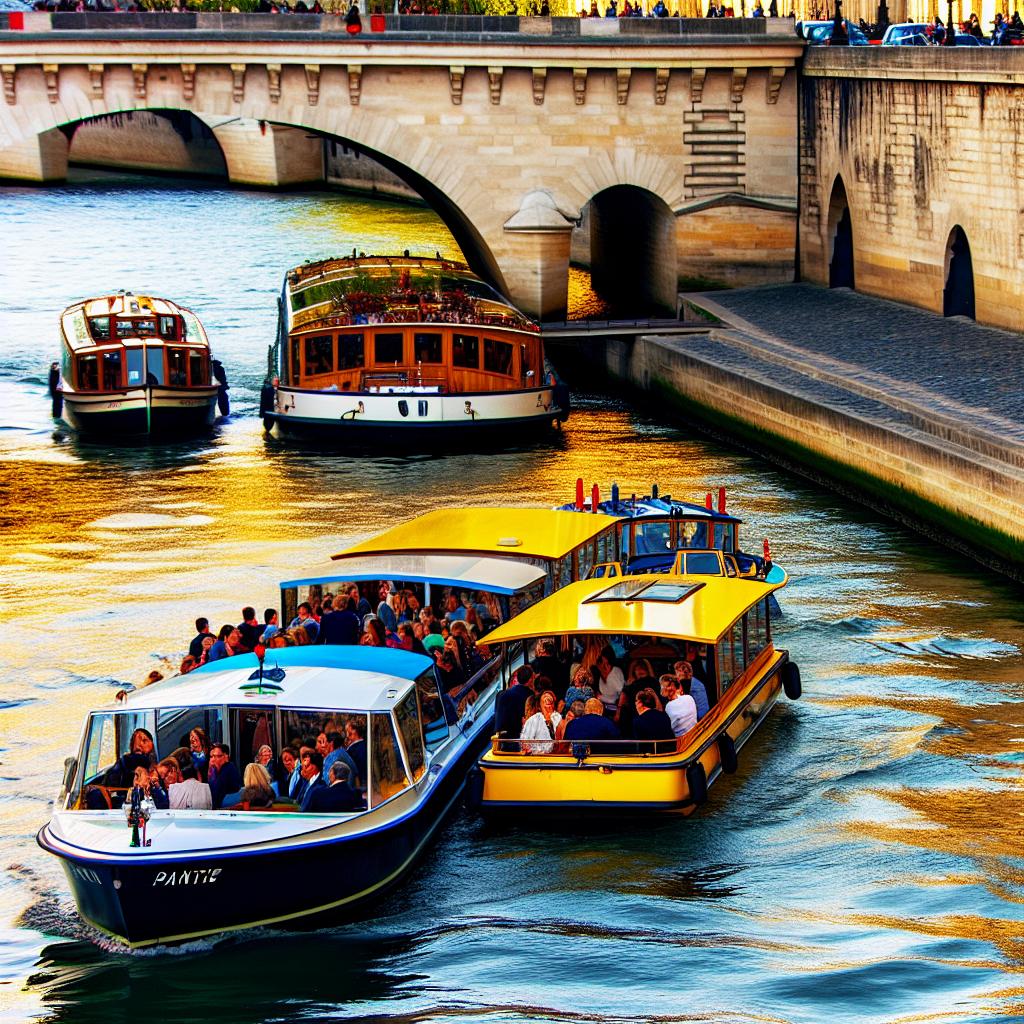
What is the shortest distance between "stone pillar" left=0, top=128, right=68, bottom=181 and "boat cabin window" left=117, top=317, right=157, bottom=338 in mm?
39065

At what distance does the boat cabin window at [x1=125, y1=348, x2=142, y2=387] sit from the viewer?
132 feet

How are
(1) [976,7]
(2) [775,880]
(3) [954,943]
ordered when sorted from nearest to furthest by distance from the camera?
(3) [954,943]
(2) [775,880]
(1) [976,7]

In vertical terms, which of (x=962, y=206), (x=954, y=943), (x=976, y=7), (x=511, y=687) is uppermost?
(x=976, y=7)

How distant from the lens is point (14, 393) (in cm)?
4422

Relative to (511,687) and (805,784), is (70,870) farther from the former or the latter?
(805,784)

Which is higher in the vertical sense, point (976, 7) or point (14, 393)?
point (976, 7)

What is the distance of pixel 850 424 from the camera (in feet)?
109

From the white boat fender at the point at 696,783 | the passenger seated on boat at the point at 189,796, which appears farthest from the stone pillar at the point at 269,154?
the passenger seated on boat at the point at 189,796

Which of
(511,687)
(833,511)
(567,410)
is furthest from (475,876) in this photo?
(567,410)

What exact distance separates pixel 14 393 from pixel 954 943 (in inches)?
1224

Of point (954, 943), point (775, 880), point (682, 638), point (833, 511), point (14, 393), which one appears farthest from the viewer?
point (14, 393)

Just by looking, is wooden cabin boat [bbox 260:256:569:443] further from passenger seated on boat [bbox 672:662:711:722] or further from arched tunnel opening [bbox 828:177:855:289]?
passenger seated on boat [bbox 672:662:711:722]

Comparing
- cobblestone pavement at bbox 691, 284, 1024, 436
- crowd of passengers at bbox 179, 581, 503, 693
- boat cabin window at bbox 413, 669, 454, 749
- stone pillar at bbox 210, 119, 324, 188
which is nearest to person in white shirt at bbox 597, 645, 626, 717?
crowd of passengers at bbox 179, 581, 503, 693

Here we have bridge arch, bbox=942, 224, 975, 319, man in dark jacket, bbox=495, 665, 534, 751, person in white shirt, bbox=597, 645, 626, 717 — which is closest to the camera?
man in dark jacket, bbox=495, 665, 534, 751
